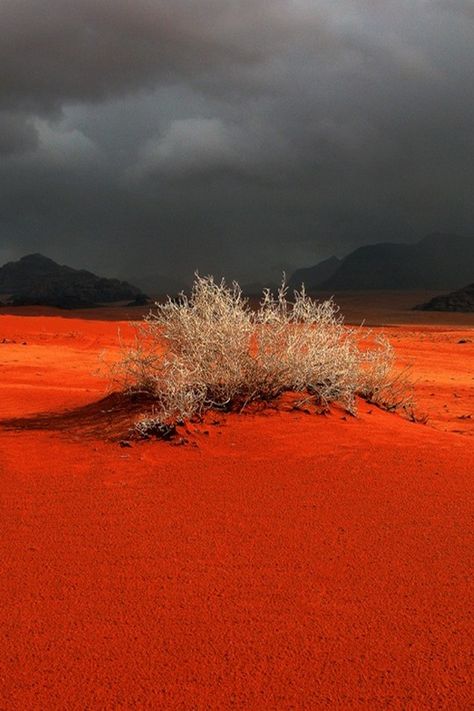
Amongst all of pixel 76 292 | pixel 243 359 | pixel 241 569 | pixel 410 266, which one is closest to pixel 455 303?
pixel 76 292

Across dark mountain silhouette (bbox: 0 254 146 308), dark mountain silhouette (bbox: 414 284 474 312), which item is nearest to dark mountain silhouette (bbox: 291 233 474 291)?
dark mountain silhouette (bbox: 0 254 146 308)

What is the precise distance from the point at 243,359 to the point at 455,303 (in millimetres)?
52090

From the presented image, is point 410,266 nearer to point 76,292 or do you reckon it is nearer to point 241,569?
point 76,292

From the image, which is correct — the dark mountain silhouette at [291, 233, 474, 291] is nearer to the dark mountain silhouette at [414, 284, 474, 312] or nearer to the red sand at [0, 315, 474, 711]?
the dark mountain silhouette at [414, 284, 474, 312]

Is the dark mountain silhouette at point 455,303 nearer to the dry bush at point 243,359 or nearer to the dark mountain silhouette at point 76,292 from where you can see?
the dark mountain silhouette at point 76,292

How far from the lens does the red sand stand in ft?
8.43

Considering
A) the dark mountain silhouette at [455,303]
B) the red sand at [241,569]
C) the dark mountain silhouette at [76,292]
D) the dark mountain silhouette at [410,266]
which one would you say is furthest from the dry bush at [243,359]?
the dark mountain silhouette at [410,266]

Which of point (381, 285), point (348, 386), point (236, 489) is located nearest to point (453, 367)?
point (348, 386)

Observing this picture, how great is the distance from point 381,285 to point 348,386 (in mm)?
156095

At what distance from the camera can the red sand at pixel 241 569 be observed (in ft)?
8.43

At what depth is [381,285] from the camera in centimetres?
15825

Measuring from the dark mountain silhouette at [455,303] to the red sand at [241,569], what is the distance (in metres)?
50.6

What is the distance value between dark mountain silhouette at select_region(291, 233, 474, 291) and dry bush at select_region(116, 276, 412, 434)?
14813cm

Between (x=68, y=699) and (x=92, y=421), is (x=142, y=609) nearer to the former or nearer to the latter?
(x=68, y=699)
